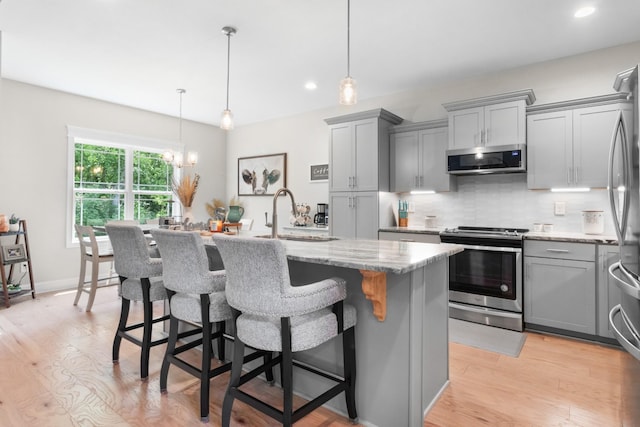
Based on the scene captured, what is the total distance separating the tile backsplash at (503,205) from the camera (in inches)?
142

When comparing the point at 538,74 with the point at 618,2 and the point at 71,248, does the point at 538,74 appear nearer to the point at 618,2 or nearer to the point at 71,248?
the point at 618,2

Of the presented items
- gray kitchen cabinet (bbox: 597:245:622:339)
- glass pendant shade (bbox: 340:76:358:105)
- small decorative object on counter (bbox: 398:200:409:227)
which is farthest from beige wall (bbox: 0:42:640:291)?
glass pendant shade (bbox: 340:76:358:105)

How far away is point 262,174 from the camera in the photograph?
639 centimetres

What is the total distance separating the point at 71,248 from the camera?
16.5ft

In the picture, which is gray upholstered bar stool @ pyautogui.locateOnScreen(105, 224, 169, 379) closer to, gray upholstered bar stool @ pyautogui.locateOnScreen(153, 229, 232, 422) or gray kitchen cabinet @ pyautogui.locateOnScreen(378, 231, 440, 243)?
gray upholstered bar stool @ pyautogui.locateOnScreen(153, 229, 232, 422)

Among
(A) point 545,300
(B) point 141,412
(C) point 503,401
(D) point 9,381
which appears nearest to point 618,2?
(A) point 545,300

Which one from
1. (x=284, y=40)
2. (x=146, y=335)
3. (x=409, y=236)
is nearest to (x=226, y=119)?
(x=284, y=40)

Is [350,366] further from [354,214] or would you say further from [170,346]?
[354,214]

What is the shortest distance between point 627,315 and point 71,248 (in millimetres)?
5961

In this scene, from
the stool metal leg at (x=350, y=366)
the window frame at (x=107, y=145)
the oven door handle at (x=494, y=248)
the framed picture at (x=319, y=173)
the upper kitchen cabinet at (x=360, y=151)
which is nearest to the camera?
the stool metal leg at (x=350, y=366)

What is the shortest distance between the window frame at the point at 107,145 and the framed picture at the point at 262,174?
1120 millimetres

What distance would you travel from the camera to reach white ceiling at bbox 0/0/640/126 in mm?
2857

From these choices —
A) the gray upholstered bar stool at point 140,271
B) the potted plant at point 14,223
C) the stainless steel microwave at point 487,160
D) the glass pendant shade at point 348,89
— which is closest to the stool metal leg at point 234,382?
the gray upholstered bar stool at point 140,271

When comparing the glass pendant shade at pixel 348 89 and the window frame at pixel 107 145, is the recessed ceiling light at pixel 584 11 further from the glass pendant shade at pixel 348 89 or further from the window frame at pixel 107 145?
the window frame at pixel 107 145
